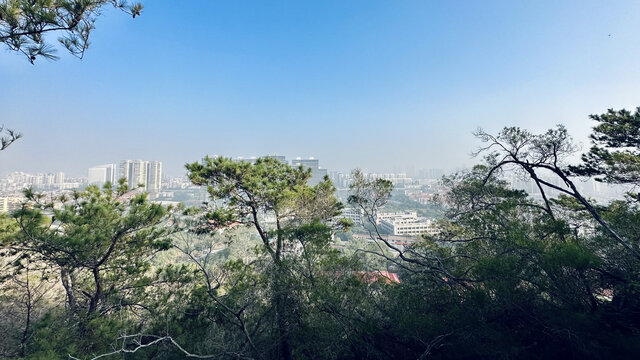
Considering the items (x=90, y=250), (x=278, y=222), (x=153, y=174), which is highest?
(x=153, y=174)

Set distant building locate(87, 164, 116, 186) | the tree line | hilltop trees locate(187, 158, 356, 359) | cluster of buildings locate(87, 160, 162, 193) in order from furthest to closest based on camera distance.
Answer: distant building locate(87, 164, 116, 186)
cluster of buildings locate(87, 160, 162, 193)
hilltop trees locate(187, 158, 356, 359)
the tree line

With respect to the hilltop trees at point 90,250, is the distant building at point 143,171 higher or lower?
higher

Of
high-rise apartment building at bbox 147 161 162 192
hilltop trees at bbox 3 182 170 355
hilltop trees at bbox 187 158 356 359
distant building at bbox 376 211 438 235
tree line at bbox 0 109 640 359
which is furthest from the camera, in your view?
high-rise apartment building at bbox 147 161 162 192

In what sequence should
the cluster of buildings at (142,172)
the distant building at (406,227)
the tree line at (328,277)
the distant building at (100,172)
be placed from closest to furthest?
the tree line at (328,277) < the distant building at (406,227) < the cluster of buildings at (142,172) < the distant building at (100,172)

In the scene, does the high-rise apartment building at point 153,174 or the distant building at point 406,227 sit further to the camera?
the high-rise apartment building at point 153,174

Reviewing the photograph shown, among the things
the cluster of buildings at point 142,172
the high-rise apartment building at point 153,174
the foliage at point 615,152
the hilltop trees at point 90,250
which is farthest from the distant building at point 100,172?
the foliage at point 615,152

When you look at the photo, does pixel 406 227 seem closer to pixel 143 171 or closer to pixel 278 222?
pixel 278 222

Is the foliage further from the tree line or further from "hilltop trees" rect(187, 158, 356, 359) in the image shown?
"hilltop trees" rect(187, 158, 356, 359)

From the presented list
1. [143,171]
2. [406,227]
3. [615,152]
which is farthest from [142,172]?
[615,152]

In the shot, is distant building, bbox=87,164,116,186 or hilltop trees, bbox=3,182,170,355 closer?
hilltop trees, bbox=3,182,170,355

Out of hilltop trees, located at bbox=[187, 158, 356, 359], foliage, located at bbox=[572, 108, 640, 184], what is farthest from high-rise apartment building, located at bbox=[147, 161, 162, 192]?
foliage, located at bbox=[572, 108, 640, 184]

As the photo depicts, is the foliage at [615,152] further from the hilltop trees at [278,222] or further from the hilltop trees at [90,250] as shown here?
the hilltop trees at [90,250]
